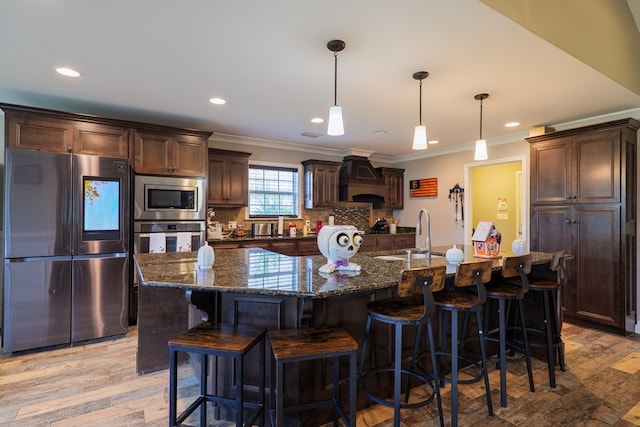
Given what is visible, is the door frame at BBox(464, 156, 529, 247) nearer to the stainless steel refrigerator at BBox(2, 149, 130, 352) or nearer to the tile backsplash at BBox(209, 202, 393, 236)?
the tile backsplash at BBox(209, 202, 393, 236)

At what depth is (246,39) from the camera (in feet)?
6.95

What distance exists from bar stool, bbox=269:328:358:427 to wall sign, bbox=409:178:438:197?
15.3 ft

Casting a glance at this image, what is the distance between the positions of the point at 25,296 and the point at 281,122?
3120mm

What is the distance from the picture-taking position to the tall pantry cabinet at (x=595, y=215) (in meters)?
3.45

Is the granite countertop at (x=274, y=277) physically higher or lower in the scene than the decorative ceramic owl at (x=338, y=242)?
lower

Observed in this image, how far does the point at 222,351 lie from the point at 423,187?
5.24 m

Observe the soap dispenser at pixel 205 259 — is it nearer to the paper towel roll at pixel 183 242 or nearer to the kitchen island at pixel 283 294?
the kitchen island at pixel 283 294

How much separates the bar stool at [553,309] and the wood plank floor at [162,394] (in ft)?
0.50

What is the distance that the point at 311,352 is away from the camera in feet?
4.91

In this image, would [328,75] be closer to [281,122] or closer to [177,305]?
[281,122]

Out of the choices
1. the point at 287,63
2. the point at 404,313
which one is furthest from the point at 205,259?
the point at 287,63

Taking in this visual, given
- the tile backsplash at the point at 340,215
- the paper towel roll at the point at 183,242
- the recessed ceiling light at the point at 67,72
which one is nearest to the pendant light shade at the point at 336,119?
the recessed ceiling light at the point at 67,72

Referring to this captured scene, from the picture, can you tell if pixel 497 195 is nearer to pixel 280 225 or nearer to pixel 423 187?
pixel 423 187

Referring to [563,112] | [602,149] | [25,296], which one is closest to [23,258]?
[25,296]
